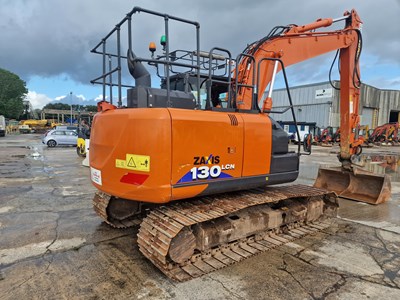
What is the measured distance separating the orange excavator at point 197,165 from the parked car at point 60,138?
1968 centimetres

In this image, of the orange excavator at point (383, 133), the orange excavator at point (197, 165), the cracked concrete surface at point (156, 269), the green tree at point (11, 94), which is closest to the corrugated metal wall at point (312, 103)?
the orange excavator at point (383, 133)

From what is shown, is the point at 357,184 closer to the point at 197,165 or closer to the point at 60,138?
the point at 197,165

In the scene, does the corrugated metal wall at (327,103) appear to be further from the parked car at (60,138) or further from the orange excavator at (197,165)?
the orange excavator at (197,165)

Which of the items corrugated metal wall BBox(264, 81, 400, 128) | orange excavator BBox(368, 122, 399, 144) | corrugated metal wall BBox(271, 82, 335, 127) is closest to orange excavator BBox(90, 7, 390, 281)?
corrugated metal wall BBox(264, 81, 400, 128)

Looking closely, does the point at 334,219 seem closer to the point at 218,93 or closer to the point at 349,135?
the point at 349,135

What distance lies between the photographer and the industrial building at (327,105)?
3194cm

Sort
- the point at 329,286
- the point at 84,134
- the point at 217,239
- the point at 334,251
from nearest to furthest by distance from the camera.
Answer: the point at 329,286 < the point at 217,239 < the point at 334,251 < the point at 84,134

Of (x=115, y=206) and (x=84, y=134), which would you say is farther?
(x=84, y=134)

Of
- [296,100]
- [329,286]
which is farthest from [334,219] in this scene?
[296,100]

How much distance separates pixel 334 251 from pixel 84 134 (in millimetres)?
13531

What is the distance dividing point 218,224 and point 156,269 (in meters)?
0.99

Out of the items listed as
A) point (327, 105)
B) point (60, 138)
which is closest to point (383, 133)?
point (327, 105)

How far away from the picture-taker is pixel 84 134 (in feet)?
49.9

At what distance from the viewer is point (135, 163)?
3.64 m
